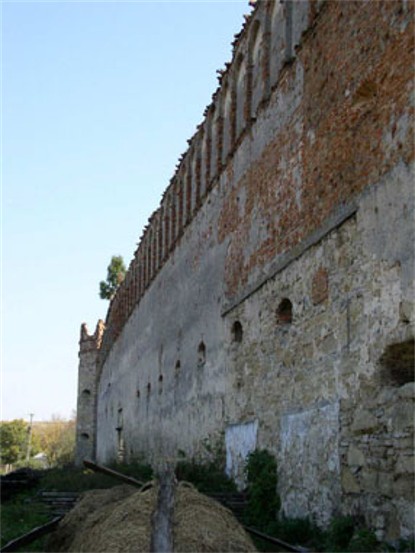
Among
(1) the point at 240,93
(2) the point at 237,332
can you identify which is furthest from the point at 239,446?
(1) the point at 240,93

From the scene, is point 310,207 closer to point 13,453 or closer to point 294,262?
point 294,262

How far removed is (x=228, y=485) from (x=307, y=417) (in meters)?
3.47

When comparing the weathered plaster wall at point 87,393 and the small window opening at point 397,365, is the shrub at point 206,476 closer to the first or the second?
the small window opening at point 397,365

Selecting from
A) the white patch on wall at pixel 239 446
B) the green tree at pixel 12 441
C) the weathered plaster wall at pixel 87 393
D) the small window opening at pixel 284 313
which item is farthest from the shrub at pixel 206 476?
the green tree at pixel 12 441

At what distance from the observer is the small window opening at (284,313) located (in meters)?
11.5

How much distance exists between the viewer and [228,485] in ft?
42.6

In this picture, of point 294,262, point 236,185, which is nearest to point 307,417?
point 294,262

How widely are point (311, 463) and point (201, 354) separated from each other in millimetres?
7020

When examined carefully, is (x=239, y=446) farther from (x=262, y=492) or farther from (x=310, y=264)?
(x=310, y=264)

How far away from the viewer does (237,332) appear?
552 inches

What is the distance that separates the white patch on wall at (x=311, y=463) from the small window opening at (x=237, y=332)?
2964 mm

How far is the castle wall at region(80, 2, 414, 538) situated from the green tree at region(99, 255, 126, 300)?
93.3 ft

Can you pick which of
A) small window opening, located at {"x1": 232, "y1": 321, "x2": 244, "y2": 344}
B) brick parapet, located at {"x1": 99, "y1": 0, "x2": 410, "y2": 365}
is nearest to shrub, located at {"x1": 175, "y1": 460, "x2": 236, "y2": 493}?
small window opening, located at {"x1": 232, "y1": 321, "x2": 244, "y2": 344}

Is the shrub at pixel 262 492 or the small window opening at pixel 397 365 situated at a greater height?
the small window opening at pixel 397 365
